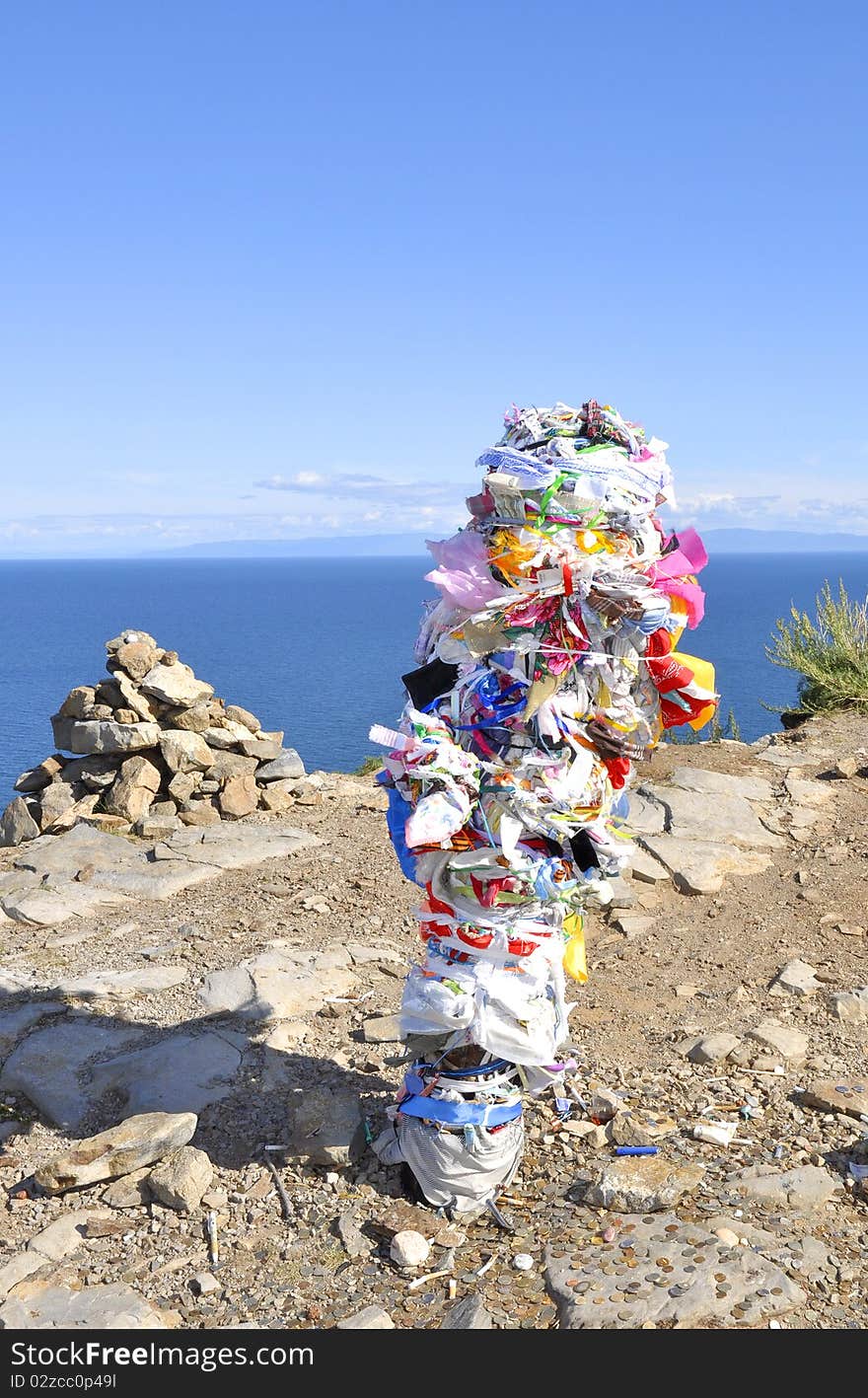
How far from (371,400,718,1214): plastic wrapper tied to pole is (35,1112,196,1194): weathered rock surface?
921 millimetres

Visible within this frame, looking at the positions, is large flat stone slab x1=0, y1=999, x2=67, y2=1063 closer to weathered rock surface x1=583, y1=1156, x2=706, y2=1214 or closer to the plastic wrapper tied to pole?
the plastic wrapper tied to pole

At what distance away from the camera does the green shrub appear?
10742 millimetres

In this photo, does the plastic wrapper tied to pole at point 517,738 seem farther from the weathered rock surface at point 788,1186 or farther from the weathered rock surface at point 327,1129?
the weathered rock surface at point 788,1186

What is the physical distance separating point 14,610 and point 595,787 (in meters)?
125

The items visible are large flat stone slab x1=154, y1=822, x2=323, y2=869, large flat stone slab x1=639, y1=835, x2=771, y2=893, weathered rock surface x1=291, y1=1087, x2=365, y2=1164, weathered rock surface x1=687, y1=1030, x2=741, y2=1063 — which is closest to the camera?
weathered rock surface x1=291, y1=1087, x2=365, y2=1164

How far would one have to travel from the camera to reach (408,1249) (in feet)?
11.5

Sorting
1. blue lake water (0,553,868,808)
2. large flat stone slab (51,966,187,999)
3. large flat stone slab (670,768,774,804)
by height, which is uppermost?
large flat stone slab (670,768,774,804)

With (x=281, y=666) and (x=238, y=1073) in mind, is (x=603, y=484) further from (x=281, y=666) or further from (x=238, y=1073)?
(x=281, y=666)

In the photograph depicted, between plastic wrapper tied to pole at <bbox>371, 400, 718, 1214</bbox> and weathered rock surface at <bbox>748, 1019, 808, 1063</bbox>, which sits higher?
plastic wrapper tied to pole at <bbox>371, 400, 718, 1214</bbox>

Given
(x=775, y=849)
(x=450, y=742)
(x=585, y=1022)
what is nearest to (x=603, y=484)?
(x=450, y=742)

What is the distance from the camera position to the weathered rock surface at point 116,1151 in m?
3.92

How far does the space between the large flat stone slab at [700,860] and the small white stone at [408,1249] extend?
12.3 feet

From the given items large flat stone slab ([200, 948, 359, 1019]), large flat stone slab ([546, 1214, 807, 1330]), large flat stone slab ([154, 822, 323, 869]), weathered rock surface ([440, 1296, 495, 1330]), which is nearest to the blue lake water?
large flat stone slab ([154, 822, 323, 869])

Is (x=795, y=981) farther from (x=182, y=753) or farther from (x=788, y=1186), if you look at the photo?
(x=182, y=753)
